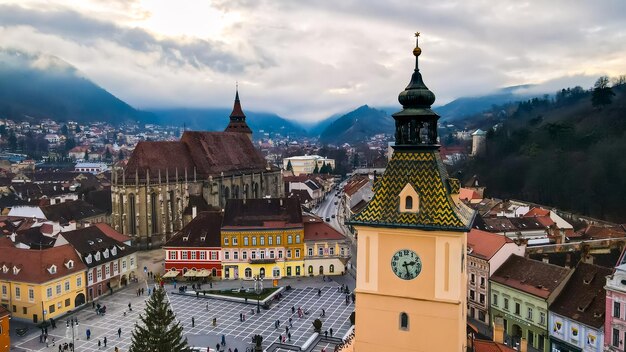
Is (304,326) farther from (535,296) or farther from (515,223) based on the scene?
(515,223)

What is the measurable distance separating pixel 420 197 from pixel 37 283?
40147 mm

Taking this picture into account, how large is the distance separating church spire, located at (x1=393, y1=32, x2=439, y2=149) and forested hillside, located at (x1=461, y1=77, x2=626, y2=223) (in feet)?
241

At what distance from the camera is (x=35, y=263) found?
45156 millimetres

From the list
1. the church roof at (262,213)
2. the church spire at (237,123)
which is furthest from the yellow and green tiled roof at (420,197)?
the church spire at (237,123)

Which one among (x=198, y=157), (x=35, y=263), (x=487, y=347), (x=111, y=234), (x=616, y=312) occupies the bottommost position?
(x=616, y=312)

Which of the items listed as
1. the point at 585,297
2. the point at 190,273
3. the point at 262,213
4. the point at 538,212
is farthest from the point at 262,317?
the point at 538,212

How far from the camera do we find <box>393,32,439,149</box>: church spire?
1570 centimetres

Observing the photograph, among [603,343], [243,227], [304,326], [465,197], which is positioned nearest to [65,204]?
[243,227]

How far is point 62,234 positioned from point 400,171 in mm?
45772

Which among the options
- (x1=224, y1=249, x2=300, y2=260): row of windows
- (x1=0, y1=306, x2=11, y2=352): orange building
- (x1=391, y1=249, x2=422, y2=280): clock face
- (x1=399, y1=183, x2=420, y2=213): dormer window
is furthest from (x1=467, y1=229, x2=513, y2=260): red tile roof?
→ (x1=0, y1=306, x2=11, y2=352): orange building

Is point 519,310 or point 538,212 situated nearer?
point 519,310

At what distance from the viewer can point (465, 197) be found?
85.8 metres

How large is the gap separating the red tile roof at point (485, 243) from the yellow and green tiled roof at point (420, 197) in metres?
30.7

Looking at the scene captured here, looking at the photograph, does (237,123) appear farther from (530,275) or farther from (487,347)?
(487,347)
